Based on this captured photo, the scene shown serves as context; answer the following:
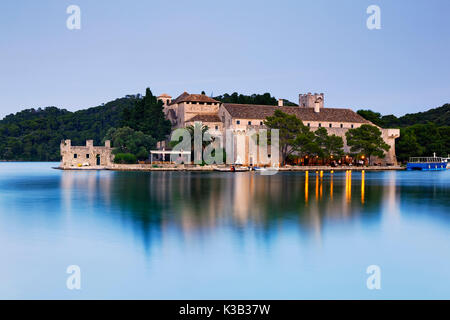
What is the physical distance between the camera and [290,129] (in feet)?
184

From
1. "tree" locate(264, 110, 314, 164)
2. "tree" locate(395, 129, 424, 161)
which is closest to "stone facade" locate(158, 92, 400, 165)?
"tree" locate(395, 129, 424, 161)

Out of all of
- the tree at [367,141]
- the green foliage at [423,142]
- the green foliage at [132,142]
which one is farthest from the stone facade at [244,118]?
the green foliage at [132,142]

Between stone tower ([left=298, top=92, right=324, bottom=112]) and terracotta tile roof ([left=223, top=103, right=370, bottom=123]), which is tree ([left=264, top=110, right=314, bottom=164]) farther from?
stone tower ([left=298, top=92, right=324, bottom=112])

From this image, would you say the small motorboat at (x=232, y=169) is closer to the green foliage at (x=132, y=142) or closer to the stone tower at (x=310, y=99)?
the green foliage at (x=132, y=142)

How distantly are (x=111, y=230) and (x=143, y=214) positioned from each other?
3282mm

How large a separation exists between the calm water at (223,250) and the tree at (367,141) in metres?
38.5

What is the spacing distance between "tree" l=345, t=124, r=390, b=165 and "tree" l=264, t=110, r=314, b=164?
6493 millimetres

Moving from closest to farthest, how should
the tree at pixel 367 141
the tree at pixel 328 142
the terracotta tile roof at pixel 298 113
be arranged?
the tree at pixel 328 142 → the tree at pixel 367 141 → the terracotta tile roof at pixel 298 113

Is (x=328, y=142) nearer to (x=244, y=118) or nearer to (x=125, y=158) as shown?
(x=244, y=118)

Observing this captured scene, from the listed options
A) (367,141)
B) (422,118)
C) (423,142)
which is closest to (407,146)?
(423,142)

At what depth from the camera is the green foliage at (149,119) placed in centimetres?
6241

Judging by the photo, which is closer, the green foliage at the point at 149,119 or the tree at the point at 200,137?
the tree at the point at 200,137

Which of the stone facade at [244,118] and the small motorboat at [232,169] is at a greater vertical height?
the stone facade at [244,118]
